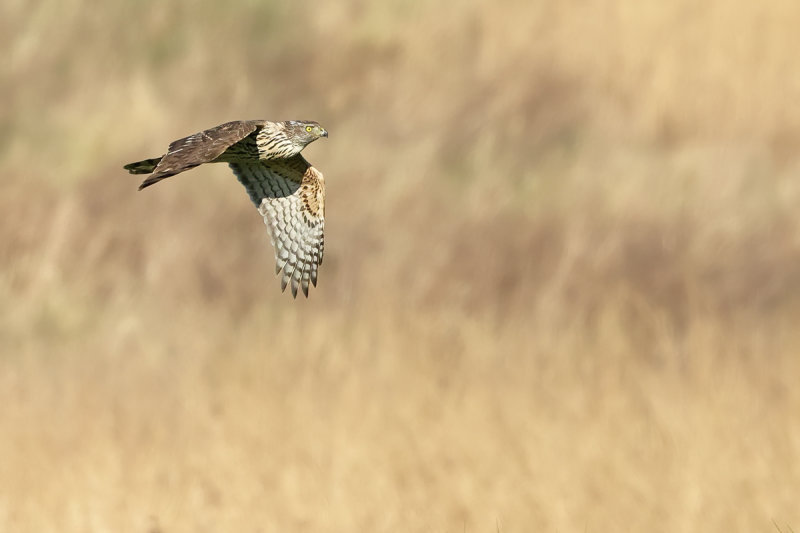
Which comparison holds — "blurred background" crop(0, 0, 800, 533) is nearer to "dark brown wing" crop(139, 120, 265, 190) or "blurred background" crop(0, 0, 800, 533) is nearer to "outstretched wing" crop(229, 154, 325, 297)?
"outstretched wing" crop(229, 154, 325, 297)

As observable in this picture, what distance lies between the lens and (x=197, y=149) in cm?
584

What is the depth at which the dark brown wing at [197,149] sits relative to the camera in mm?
5485

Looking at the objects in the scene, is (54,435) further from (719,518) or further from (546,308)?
(719,518)

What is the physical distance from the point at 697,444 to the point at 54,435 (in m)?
4.19

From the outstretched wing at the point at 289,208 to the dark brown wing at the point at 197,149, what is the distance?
1.09m

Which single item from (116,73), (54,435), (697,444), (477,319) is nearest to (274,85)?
(116,73)

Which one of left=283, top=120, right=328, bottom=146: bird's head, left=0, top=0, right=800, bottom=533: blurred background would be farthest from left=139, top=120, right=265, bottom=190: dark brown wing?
left=0, top=0, right=800, bottom=533: blurred background

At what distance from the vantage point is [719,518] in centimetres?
962

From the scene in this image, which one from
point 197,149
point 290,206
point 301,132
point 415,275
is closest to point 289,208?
point 290,206

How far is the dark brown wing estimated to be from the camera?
5.49 meters

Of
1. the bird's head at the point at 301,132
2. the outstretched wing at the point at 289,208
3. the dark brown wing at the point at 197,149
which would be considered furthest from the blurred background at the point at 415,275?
the dark brown wing at the point at 197,149

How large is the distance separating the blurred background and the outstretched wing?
2612mm

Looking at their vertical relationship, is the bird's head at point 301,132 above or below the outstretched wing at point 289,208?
above

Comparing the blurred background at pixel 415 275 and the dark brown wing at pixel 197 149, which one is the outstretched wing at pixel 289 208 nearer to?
the dark brown wing at pixel 197 149
